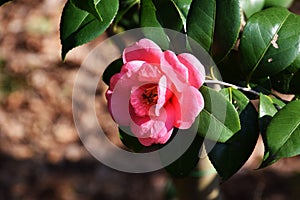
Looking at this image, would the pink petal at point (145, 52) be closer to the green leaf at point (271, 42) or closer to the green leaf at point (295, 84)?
the green leaf at point (271, 42)

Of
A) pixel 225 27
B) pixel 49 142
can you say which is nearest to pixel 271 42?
pixel 225 27

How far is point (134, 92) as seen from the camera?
0.88 m

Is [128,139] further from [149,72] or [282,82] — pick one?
[282,82]

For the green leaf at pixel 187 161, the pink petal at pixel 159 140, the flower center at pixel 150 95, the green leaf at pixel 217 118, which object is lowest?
the green leaf at pixel 187 161

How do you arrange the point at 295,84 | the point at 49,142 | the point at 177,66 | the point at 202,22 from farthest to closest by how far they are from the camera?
the point at 49,142 → the point at 295,84 → the point at 202,22 → the point at 177,66

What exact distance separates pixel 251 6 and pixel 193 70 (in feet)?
1.33

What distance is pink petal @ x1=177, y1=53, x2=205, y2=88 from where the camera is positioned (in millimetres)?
854

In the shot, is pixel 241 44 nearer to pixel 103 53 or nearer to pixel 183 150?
pixel 183 150

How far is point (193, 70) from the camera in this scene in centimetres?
85

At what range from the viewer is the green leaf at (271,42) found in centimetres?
99

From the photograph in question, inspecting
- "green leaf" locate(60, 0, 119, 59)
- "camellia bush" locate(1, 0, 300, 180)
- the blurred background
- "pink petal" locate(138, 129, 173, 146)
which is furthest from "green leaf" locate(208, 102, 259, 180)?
the blurred background

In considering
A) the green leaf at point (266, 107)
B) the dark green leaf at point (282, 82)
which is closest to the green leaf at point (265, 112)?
the green leaf at point (266, 107)

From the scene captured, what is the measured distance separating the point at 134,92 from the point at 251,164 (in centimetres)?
220

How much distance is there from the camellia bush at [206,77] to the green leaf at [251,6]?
0.17 m
